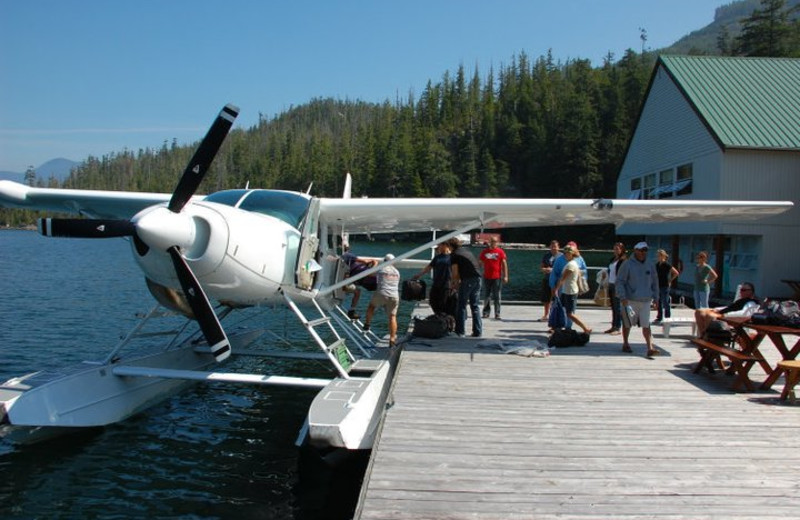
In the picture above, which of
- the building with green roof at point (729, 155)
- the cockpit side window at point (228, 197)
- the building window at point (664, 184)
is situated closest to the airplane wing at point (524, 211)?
the cockpit side window at point (228, 197)

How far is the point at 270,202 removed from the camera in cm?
727

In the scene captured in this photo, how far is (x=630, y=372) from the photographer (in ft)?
25.0

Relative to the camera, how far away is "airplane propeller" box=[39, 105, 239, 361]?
18.1 ft

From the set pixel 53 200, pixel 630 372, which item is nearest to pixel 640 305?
pixel 630 372

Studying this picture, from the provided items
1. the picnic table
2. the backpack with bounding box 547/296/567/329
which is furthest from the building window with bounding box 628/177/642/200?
the picnic table

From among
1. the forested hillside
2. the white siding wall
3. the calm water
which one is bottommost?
the calm water

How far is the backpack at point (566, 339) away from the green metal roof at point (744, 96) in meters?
14.6

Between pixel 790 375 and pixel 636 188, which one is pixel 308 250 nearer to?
pixel 790 375

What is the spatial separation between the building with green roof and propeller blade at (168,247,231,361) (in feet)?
62.9

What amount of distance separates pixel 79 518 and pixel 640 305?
7.01m

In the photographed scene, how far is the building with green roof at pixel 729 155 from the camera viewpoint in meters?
20.2

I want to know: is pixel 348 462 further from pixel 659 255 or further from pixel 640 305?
pixel 659 255

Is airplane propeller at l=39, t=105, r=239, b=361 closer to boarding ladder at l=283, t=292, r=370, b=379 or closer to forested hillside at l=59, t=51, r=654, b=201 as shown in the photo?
boarding ladder at l=283, t=292, r=370, b=379

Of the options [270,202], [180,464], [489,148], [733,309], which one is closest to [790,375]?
[733,309]
